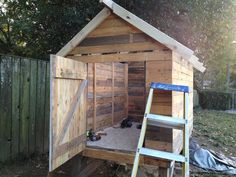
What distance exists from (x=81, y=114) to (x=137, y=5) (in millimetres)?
4100

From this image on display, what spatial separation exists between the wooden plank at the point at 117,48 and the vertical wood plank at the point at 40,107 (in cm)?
139

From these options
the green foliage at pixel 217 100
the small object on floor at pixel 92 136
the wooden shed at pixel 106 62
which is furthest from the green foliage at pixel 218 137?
the green foliage at pixel 217 100

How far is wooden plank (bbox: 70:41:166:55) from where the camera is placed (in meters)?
3.46

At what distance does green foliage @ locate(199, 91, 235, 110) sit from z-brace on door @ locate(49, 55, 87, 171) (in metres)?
12.8

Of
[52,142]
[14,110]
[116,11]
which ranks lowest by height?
[52,142]

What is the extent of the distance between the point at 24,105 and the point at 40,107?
0.47m

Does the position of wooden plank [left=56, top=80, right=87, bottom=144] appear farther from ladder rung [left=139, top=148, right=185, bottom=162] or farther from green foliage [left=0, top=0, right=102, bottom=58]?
green foliage [left=0, top=0, right=102, bottom=58]

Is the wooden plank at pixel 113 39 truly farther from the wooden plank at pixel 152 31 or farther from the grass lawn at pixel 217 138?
the grass lawn at pixel 217 138

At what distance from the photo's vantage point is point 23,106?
4.66 m

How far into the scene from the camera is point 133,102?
23.5ft

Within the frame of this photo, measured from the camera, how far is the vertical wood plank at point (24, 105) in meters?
4.62

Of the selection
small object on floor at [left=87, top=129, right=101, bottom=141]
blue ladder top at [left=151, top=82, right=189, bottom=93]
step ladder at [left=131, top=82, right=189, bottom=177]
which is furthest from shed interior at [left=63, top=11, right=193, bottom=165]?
step ladder at [left=131, top=82, right=189, bottom=177]

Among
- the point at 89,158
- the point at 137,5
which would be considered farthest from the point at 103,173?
the point at 137,5

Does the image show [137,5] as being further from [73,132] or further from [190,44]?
[73,132]
